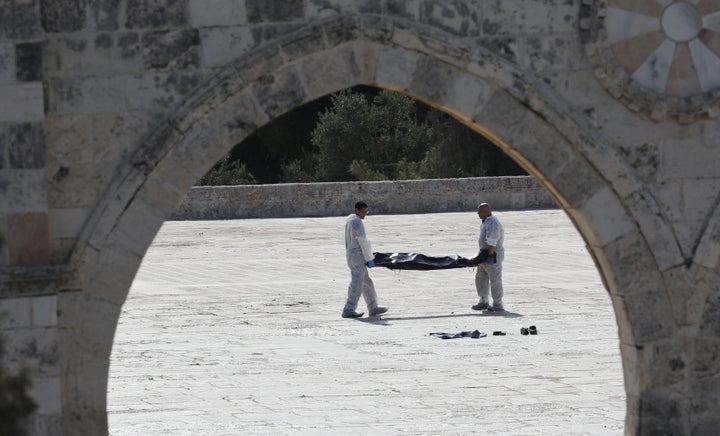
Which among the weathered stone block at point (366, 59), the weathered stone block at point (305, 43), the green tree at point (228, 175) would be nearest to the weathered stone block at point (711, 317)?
the weathered stone block at point (366, 59)

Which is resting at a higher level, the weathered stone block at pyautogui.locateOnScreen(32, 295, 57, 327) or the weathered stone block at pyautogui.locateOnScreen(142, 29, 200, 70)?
the weathered stone block at pyautogui.locateOnScreen(142, 29, 200, 70)

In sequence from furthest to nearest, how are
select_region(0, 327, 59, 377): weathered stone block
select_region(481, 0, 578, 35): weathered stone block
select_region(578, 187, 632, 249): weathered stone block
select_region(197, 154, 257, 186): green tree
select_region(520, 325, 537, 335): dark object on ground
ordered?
select_region(197, 154, 257, 186): green tree < select_region(520, 325, 537, 335): dark object on ground < select_region(578, 187, 632, 249): weathered stone block < select_region(481, 0, 578, 35): weathered stone block < select_region(0, 327, 59, 377): weathered stone block

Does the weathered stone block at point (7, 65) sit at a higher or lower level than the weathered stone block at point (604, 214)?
higher

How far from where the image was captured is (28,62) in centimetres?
840

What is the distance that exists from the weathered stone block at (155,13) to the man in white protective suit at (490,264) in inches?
410

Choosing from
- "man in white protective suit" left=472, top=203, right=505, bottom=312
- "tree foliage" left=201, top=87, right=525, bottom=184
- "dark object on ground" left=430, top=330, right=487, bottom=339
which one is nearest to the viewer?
"dark object on ground" left=430, top=330, right=487, bottom=339

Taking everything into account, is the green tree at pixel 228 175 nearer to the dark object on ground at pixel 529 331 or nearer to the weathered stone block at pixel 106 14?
the dark object on ground at pixel 529 331

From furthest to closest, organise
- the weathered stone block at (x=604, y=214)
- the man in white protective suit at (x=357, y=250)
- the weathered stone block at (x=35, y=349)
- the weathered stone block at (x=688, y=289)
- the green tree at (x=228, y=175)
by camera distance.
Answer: the green tree at (x=228, y=175), the man in white protective suit at (x=357, y=250), the weathered stone block at (x=688, y=289), the weathered stone block at (x=604, y=214), the weathered stone block at (x=35, y=349)

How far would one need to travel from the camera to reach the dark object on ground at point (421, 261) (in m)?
19.1

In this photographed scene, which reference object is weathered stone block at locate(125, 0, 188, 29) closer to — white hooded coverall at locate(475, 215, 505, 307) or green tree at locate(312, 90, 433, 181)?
white hooded coverall at locate(475, 215, 505, 307)

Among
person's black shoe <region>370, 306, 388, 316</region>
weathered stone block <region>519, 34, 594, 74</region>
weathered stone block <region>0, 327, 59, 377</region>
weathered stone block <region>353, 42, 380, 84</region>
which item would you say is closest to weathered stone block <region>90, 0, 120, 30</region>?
weathered stone block <region>353, 42, 380, 84</region>

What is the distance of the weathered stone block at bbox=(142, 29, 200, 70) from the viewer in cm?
863

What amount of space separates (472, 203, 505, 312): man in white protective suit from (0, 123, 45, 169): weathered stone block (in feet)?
35.3

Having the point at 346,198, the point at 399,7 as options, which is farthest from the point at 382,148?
the point at 399,7
